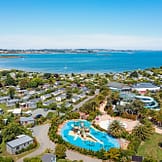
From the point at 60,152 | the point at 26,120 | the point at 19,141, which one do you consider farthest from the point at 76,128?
the point at 60,152

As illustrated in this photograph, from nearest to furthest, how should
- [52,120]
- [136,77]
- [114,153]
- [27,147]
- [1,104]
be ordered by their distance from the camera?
[114,153] → [27,147] → [52,120] → [1,104] → [136,77]

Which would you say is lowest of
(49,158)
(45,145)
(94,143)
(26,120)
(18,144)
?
(94,143)

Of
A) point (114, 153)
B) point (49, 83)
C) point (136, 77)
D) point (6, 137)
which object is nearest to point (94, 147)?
point (114, 153)

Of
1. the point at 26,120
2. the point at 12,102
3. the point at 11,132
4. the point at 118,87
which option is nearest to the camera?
the point at 11,132

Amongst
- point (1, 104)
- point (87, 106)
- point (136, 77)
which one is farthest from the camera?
point (136, 77)

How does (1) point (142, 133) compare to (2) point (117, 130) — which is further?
(2) point (117, 130)

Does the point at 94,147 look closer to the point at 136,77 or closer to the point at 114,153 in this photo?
the point at 114,153

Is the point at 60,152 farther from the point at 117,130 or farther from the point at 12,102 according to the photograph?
the point at 12,102
